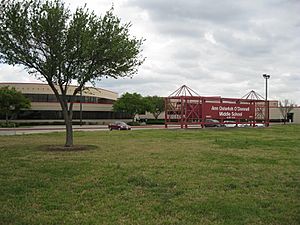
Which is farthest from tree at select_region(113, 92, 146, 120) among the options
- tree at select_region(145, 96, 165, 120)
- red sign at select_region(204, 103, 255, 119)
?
red sign at select_region(204, 103, 255, 119)

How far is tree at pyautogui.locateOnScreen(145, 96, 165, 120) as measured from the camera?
70269 millimetres

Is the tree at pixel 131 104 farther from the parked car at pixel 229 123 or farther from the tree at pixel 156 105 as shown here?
the parked car at pixel 229 123

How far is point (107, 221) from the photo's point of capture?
577 centimetres

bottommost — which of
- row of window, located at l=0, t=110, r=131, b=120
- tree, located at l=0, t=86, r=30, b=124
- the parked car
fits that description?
the parked car

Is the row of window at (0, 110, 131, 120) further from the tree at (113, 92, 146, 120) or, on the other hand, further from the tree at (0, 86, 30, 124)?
the tree at (0, 86, 30, 124)

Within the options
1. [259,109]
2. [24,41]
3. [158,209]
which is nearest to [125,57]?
[24,41]

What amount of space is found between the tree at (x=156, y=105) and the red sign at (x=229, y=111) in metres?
21.2

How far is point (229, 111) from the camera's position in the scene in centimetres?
5009

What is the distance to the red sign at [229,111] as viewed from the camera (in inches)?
1887

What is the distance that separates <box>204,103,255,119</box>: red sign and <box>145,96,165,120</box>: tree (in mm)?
21181

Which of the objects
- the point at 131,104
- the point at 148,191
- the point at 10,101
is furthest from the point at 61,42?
the point at 131,104

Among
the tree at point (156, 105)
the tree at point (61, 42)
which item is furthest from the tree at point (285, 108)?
the tree at point (61, 42)

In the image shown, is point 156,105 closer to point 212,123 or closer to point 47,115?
point 47,115

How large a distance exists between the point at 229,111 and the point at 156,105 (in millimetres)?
26847
